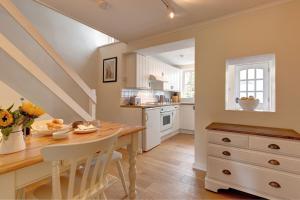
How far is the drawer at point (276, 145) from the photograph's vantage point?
150cm

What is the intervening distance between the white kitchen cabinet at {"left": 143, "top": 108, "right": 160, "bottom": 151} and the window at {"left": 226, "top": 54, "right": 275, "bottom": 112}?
1.47 meters

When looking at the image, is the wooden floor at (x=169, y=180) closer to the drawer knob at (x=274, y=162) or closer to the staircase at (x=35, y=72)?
the drawer knob at (x=274, y=162)

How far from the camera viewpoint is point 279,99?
1.88 metres

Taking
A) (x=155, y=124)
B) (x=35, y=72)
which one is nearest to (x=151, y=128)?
(x=155, y=124)

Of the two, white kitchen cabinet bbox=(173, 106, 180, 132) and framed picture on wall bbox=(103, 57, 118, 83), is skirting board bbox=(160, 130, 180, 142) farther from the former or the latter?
framed picture on wall bbox=(103, 57, 118, 83)

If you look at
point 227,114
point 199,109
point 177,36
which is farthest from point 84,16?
point 227,114

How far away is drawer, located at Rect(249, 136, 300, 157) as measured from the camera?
1.50 meters

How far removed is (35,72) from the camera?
66.2 inches

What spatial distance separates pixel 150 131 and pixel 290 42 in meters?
2.56

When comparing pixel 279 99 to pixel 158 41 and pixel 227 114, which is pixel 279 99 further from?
pixel 158 41

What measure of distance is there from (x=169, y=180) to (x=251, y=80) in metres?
2.01

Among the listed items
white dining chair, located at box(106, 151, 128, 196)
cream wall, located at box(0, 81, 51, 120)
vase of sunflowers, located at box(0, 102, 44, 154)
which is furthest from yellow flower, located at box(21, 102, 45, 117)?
cream wall, located at box(0, 81, 51, 120)

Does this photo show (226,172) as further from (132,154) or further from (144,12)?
(144,12)

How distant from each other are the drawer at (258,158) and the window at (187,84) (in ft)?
11.5
